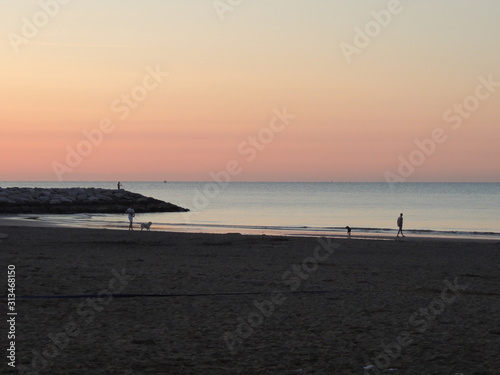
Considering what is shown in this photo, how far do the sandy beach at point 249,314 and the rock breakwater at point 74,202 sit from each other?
148 feet

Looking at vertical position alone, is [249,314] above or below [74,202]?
below

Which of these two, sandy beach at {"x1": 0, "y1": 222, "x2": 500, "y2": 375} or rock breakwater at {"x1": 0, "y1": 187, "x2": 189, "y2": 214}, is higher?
rock breakwater at {"x1": 0, "y1": 187, "x2": 189, "y2": 214}

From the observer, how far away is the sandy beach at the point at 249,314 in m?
8.28

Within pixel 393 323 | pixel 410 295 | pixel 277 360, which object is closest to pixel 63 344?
pixel 277 360

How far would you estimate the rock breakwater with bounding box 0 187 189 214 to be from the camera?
63.8m

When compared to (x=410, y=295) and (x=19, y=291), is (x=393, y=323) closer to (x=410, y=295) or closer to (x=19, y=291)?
(x=410, y=295)

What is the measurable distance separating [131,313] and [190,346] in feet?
8.22

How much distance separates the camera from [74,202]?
6838cm

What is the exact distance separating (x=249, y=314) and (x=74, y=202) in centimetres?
5998

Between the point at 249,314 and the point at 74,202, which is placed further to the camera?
the point at 74,202

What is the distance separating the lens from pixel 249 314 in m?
11.2

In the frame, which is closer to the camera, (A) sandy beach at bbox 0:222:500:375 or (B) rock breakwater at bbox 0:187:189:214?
(A) sandy beach at bbox 0:222:500:375

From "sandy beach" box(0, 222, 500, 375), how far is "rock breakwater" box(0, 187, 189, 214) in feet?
148

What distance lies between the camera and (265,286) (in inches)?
570
